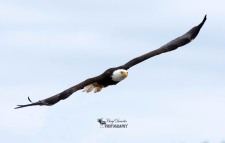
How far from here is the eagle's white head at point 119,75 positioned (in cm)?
3872

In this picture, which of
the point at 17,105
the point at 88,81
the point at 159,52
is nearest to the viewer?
the point at 17,105

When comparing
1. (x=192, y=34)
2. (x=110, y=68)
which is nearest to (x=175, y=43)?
(x=192, y=34)

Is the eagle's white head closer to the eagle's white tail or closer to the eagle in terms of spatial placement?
the eagle

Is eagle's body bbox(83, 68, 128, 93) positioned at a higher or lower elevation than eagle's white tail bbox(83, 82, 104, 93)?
higher

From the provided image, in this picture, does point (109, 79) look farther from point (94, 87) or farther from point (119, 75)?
point (94, 87)

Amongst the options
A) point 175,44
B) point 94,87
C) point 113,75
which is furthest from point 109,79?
point 175,44

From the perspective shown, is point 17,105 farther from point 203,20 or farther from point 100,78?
point 203,20

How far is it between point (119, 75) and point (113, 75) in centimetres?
34

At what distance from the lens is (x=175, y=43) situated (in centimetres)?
4178

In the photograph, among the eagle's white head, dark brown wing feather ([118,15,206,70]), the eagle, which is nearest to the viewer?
the eagle

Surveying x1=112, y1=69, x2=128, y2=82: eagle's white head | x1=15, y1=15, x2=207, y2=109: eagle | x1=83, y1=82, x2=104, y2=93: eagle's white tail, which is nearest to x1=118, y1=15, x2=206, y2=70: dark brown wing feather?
x1=15, y1=15, x2=207, y2=109: eagle

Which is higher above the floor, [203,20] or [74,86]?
[203,20]

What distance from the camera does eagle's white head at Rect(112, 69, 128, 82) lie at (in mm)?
38719

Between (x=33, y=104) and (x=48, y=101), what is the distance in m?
0.92
